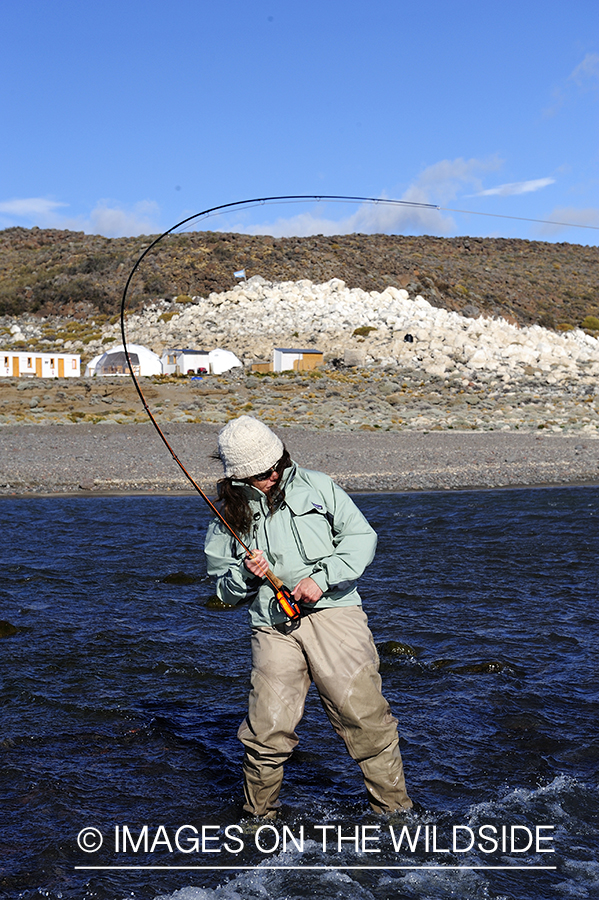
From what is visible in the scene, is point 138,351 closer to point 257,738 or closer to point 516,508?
point 516,508

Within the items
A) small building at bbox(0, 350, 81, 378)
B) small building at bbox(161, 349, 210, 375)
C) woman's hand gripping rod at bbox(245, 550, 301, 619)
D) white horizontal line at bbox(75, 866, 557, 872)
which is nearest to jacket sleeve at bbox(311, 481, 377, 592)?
woman's hand gripping rod at bbox(245, 550, 301, 619)

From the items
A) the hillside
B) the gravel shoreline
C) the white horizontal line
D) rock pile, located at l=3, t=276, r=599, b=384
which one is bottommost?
the white horizontal line

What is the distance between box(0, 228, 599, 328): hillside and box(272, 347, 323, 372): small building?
21.6 metres

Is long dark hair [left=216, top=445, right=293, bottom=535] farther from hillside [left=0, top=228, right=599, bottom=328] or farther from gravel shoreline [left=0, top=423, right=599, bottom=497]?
hillside [left=0, top=228, right=599, bottom=328]

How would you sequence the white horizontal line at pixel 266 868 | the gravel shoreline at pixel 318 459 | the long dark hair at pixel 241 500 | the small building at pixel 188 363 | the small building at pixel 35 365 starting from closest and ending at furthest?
the long dark hair at pixel 241 500 < the white horizontal line at pixel 266 868 < the gravel shoreline at pixel 318 459 < the small building at pixel 35 365 < the small building at pixel 188 363

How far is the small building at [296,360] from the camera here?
38406 millimetres

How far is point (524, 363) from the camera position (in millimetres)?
37469

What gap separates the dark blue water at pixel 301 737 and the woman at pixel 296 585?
0.67m

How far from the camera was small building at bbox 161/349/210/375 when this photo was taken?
39.4 metres

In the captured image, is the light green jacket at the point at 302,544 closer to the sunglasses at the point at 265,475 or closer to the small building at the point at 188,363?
the sunglasses at the point at 265,475

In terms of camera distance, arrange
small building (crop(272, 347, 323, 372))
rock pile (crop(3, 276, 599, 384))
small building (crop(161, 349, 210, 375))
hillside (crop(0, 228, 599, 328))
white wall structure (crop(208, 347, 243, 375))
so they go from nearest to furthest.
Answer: rock pile (crop(3, 276, 599, 384)) → small building (crop(272, 347, 323, 372)) → small building (crop(161, 349, 210, 375)) → white wall structure (crop(208, 347, 243, 375)) → hillside (crop(0, 228, 599, 328))

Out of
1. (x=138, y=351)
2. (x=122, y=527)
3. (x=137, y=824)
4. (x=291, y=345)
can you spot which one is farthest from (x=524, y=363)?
(x=137, y=824)

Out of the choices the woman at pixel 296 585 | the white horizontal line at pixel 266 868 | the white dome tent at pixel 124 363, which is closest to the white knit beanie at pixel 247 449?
the woman at pixel 296 585

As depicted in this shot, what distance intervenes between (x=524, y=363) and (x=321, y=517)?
35492mm
